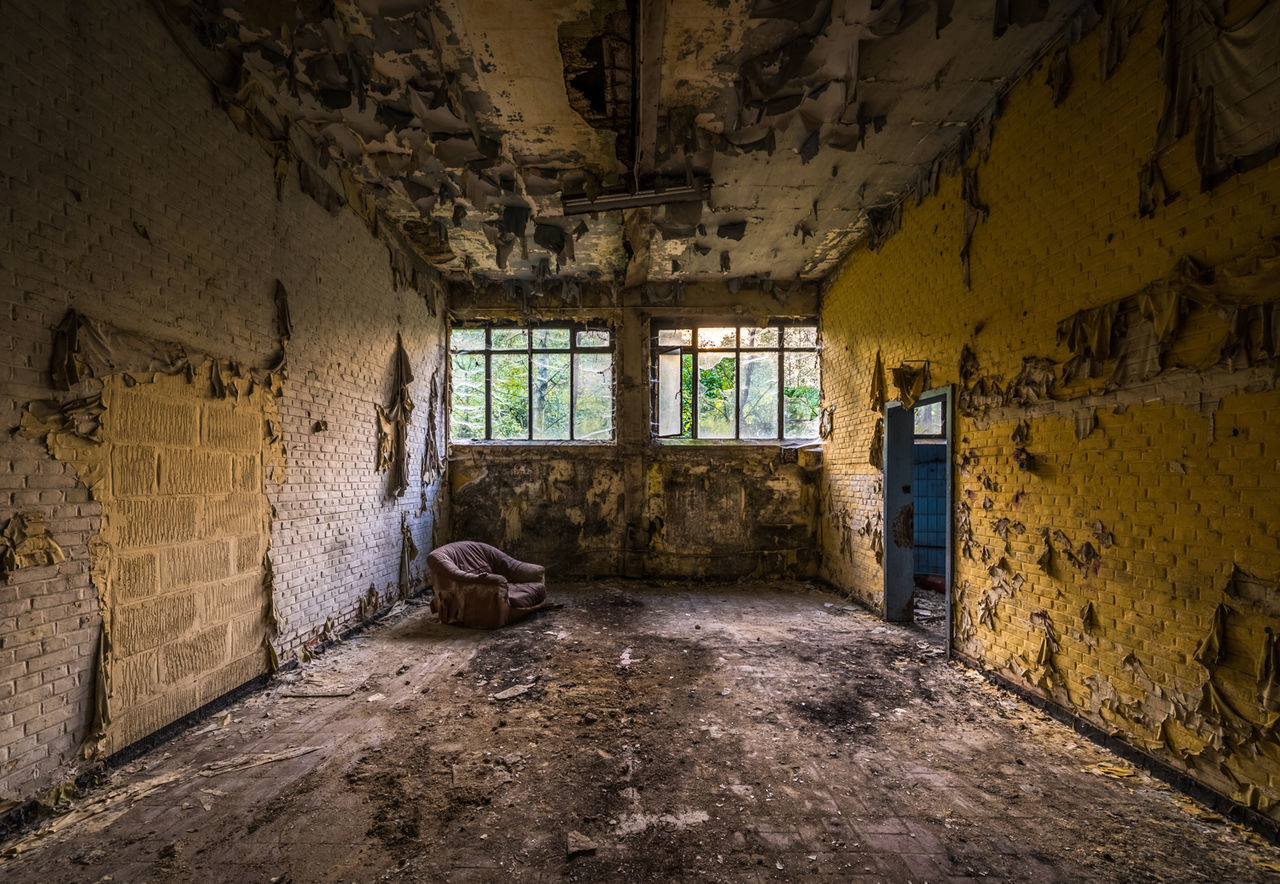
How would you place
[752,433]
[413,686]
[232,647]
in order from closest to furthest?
1. [232,647]
2. [413,686]
3. [752,433]

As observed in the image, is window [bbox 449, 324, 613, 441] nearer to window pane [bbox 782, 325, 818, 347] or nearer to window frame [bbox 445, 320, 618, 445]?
window frame [bbox 445, 320, 618, 445]

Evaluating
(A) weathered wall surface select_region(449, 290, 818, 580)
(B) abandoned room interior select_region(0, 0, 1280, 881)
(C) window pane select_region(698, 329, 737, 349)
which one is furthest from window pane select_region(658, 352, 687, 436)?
(B) abandoned room interior select_region(0, 0, 1280, 881)

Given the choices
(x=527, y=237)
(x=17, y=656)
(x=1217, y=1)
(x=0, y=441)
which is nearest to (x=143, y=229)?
(x=0, y=441)

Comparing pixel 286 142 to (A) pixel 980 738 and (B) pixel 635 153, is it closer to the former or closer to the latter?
(B) pixel 635 153

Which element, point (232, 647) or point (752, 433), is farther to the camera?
point (752, 433)

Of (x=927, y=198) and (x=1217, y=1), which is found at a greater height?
(x=927, y=198)

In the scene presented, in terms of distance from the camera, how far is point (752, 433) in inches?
338

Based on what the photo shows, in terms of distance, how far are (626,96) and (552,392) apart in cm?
507

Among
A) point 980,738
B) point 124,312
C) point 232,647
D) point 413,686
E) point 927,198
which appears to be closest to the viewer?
point 124,312

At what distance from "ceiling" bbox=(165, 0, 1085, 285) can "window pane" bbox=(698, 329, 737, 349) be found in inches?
97.5

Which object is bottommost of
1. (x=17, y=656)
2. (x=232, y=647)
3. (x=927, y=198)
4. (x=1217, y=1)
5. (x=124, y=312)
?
(x=232, y=647)

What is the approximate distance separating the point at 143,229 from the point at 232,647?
265cm

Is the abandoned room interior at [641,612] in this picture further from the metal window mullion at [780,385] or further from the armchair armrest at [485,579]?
the metal window mullion at [780,385]

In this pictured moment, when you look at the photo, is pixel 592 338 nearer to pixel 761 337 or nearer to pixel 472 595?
pixel 761 337
